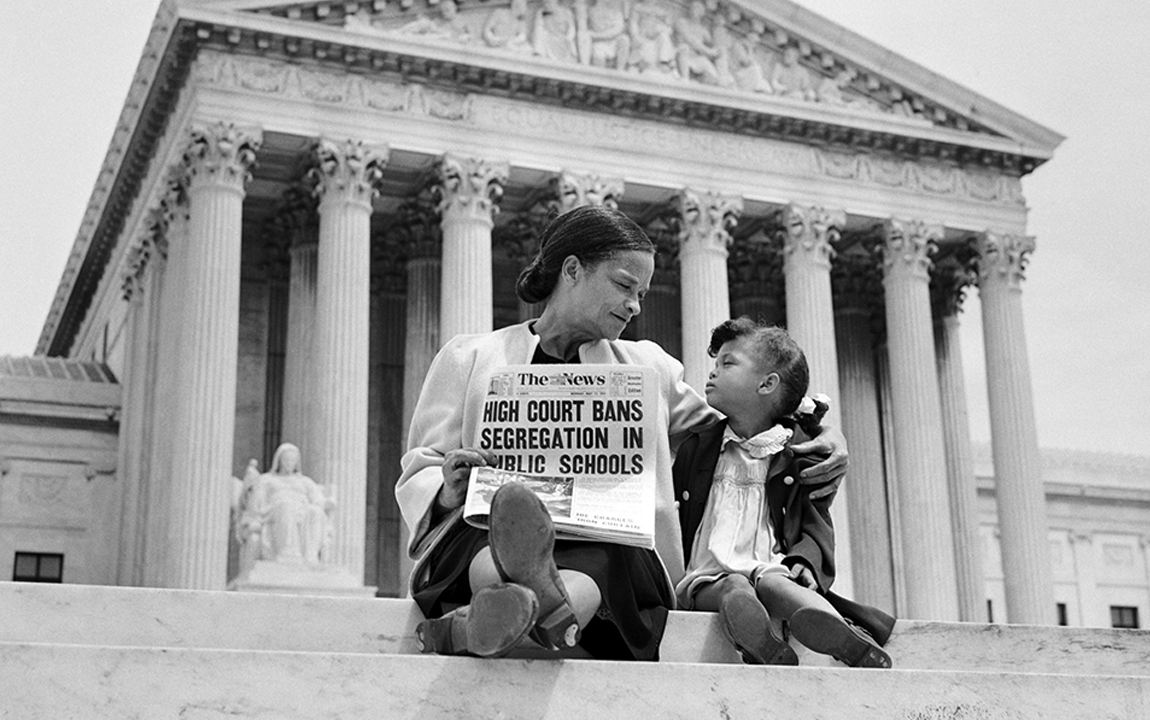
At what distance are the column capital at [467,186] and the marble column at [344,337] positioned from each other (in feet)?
5.31

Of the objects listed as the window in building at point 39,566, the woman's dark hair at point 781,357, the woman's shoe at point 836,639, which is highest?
the window in building at point 39,566

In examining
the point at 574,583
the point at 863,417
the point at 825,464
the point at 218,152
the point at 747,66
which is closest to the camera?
the point at 574,583

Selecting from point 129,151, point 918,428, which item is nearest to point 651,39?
point 918,428

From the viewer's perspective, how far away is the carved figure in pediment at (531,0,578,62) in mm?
40656

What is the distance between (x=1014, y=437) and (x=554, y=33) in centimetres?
1672

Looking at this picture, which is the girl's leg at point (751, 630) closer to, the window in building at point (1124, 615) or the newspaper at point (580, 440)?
the newspaper at point (580, 440)

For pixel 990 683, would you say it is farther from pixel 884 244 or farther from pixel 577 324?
pixel 884 244

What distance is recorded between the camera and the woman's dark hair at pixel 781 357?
8906 millimetres

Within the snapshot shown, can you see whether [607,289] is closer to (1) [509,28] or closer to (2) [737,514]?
(2) [737,514]

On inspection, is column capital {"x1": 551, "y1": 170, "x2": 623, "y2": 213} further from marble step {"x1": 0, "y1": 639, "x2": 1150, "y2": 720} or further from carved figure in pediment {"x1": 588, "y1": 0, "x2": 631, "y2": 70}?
marble step {"x1": 0, "y1": 639, "x2": 1150, "y2": 720}

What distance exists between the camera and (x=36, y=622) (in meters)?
7.49

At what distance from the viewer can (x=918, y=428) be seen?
42.3 m

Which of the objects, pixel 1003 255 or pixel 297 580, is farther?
pixel 1003 255

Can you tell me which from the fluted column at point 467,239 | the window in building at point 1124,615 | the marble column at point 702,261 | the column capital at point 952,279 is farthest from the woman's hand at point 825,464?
the window in building at point 1124,615
